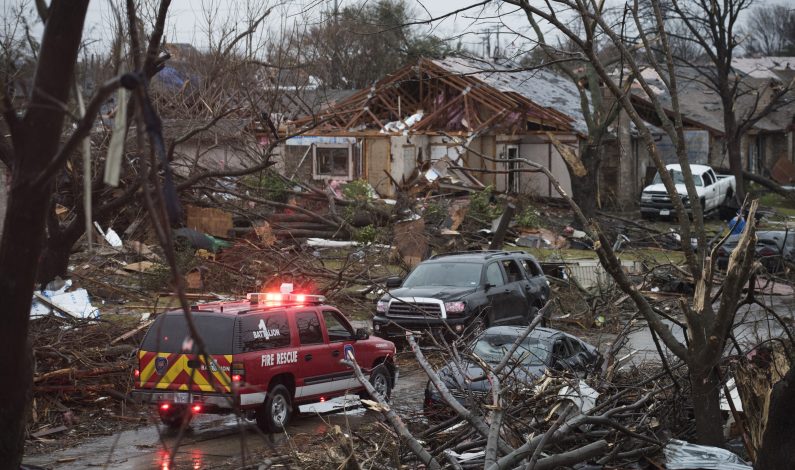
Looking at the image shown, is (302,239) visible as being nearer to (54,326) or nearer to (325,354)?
(54,326)

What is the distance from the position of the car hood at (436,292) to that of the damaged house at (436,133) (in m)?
18.7

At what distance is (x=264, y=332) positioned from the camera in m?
11.9

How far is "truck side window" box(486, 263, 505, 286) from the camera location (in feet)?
60.7

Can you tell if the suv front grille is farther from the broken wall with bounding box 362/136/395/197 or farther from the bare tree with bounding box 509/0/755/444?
the broken wall with bounding box 362/136/395/197

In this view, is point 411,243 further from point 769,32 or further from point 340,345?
point 769,32

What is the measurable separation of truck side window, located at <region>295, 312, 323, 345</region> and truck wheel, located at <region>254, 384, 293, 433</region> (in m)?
0.77

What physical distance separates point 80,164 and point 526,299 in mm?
8801

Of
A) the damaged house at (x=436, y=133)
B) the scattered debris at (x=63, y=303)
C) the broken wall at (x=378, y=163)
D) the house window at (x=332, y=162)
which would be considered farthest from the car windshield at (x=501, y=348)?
the house window at (x=332, y=162)

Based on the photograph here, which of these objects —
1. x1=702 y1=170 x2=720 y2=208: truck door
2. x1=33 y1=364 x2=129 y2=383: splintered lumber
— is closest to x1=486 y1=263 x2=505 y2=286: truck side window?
x1=33 y1=364 x2=129 y2=383: splintered lumber

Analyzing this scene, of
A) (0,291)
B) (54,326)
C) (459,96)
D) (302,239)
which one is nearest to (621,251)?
(302,239)

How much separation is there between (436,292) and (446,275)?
0.97 metres

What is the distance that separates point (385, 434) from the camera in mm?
8438

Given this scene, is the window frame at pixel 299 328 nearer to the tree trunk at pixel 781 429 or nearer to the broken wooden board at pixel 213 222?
the tree trunk at pixel 781 429

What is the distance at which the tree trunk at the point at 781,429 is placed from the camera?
7.26 m
